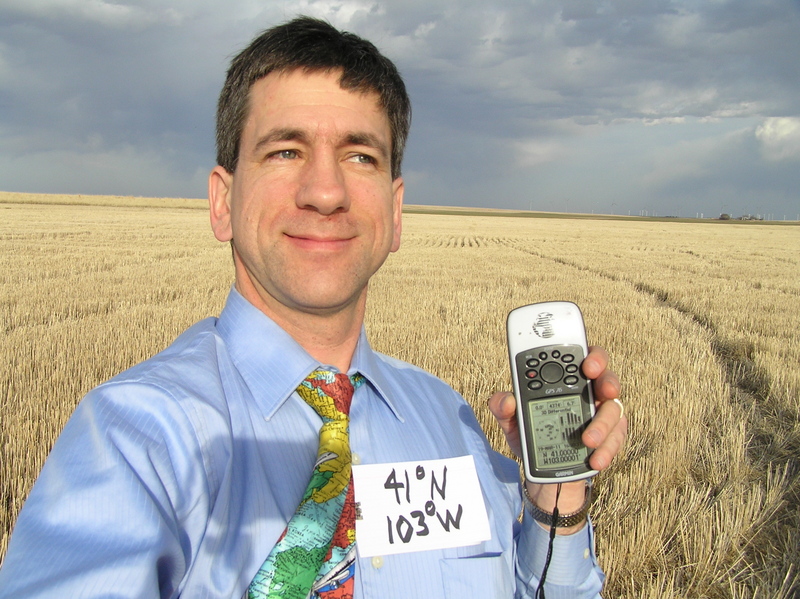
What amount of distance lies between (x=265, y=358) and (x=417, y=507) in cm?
49

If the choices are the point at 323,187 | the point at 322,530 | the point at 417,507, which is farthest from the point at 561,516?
the point at 323,187

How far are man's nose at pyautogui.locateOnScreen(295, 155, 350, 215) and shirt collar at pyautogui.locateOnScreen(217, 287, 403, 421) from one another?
294 millimetres

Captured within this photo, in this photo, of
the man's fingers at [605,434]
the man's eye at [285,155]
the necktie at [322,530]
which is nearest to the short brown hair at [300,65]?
the man's eye at [285,155]

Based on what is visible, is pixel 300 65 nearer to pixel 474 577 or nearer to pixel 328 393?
pixel 328 393

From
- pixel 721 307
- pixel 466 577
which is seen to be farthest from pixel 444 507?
pixel 721 307

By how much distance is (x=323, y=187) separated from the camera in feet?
4.83

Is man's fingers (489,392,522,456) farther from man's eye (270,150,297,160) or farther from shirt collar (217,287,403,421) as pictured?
man's eye (270,150,297,160)

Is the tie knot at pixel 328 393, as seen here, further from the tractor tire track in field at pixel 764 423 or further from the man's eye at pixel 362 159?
the tractor tire track in field at pixel 764 423

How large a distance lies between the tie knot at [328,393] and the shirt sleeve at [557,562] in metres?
0.57

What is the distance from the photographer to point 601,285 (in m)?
11.2

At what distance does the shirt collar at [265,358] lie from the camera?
1.29m

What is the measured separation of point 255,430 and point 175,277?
399 inches

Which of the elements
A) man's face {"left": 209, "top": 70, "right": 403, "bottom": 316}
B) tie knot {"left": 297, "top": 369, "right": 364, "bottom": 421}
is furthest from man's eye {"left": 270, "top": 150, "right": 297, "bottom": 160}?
tie knot {"left": 297, "top": 369, "right": 364, "bottom": 421}

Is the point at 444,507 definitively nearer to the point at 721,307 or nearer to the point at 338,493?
the point at 338,493
